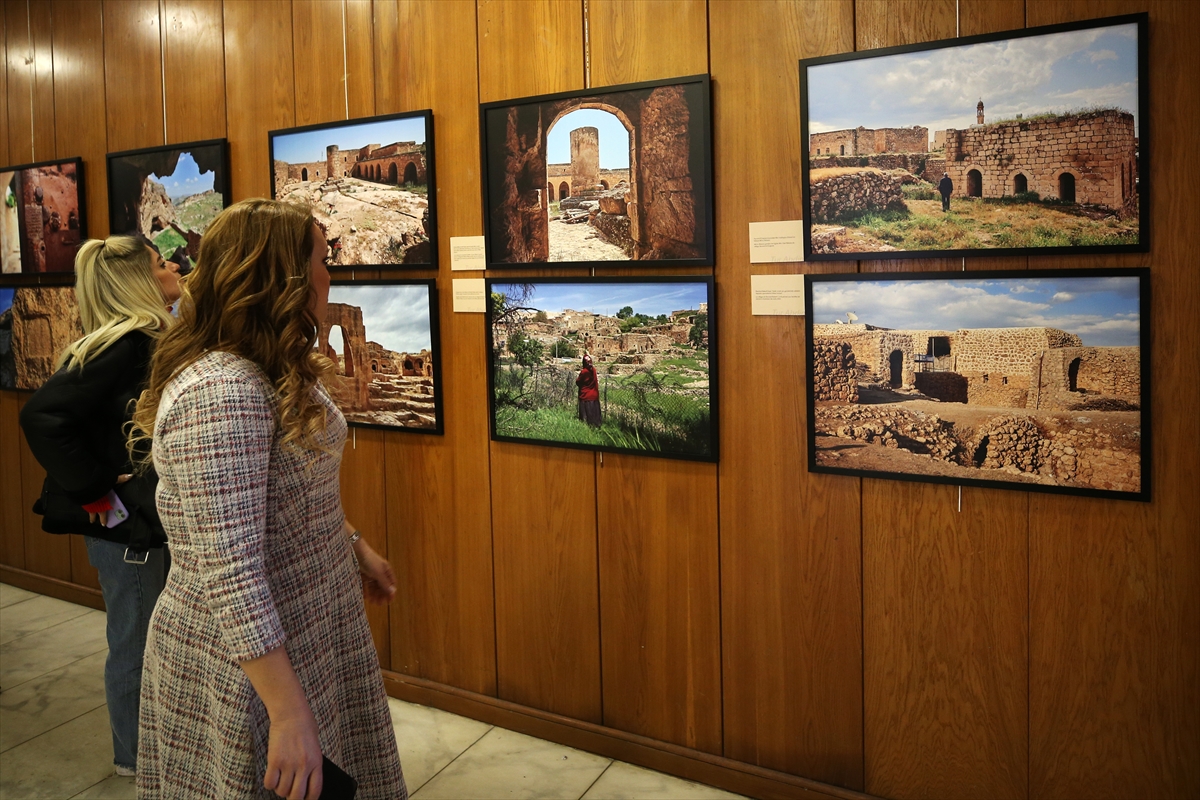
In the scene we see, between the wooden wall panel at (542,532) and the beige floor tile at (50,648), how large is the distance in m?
2.33

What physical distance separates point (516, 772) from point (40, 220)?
402 centimetres

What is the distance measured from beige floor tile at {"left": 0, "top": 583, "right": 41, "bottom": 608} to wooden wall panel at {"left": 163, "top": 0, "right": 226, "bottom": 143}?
2850 millimetres

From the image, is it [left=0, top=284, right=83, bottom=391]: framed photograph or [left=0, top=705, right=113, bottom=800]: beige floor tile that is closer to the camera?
[left=0, top=705, right=113, bottom=800]: beige floor tile

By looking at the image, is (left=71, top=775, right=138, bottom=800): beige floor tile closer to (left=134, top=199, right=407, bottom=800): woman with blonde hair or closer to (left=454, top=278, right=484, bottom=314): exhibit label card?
(left=134, top=199, right=407, bottom=800): woman with blonde hair

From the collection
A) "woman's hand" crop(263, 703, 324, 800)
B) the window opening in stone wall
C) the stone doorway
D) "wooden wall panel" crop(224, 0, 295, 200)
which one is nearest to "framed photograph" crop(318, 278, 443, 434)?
"wooden wall panel" crop(224, 0, 295, 200)

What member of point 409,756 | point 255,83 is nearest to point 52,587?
Result: point 409,756

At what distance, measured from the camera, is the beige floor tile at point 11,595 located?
5223mm

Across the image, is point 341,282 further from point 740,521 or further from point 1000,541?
point 1000,541

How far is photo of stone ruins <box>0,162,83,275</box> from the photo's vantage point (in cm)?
488

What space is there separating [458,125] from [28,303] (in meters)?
3.19

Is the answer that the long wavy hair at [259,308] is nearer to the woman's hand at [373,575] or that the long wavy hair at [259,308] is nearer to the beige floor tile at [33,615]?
the woman's hand at [373,575]

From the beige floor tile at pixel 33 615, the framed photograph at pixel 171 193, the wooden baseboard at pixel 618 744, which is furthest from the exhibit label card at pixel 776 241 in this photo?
the beige floor tile at pixel 33 615

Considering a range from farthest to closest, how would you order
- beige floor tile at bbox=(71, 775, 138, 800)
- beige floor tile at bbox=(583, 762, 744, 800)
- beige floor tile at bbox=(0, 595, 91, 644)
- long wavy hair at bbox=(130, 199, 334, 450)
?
beige floor tile at bbox=(0, 595, 91, 644), beige floor tile at bbox=(71, 775, 138, 800), beige floor tile at bbox=(583, 762, 744, 800), long wavy hair at bbox=(130, 199, 334, 450)

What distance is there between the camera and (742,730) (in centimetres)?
312
